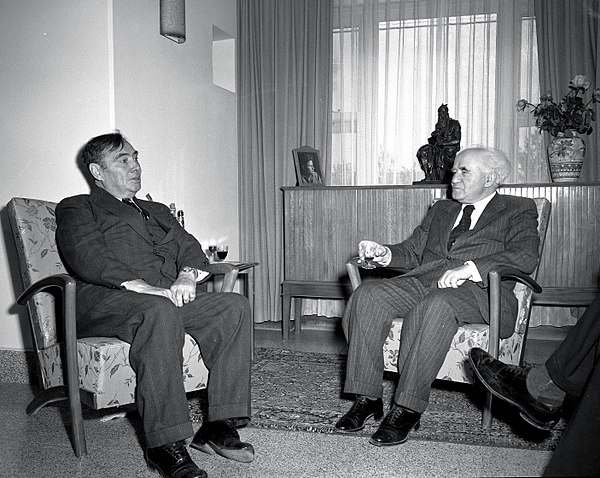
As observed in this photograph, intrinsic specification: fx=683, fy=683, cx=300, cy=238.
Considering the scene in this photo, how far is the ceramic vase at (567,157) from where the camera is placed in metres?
4.18

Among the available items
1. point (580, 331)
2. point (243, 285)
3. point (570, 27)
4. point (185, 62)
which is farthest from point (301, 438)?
point (570, 27)

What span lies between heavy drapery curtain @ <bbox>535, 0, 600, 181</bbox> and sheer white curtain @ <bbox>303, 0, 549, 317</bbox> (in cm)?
10

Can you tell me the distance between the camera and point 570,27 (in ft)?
14.4

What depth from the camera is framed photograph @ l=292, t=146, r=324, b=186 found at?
15.1ft

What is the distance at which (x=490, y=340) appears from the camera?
2.60m

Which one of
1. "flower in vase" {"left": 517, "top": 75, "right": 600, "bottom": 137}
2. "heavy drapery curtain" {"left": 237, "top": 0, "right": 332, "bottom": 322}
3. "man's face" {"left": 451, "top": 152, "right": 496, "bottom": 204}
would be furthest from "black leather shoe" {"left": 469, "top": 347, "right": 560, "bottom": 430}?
"heavy drapery curtain" {"left": 237, "top": 0, "right": 332, "bottom": 322}

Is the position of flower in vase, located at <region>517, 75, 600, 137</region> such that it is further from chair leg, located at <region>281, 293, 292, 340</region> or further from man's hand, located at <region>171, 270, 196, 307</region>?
man's hand, located at <region>171, 270, 196, 307</region>

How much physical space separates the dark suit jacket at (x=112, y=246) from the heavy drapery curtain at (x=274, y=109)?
198cm

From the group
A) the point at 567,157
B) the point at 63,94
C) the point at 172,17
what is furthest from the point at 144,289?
the point at 567,157

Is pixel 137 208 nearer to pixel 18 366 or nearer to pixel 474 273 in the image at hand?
pixel 18 366

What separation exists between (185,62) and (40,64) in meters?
0.97

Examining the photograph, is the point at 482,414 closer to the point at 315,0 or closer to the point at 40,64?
the point at 40,64

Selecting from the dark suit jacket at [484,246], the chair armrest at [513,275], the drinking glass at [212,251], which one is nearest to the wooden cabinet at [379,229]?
the drinking glass at [212,251]

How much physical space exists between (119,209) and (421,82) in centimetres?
269
